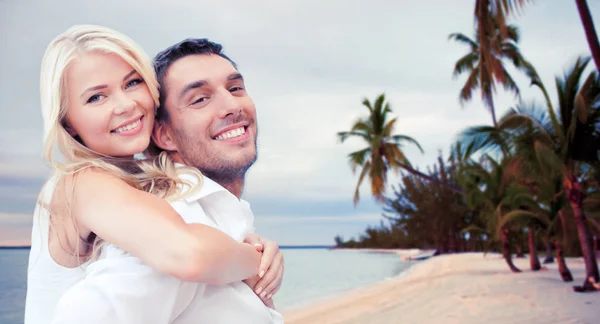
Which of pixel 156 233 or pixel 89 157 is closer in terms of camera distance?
pixel 156 233

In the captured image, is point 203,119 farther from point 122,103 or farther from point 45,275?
point 45,275

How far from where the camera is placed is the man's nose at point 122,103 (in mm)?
1151

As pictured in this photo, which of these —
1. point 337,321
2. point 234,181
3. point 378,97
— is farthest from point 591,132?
point 378,97

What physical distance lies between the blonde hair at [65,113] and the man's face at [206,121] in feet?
0.43

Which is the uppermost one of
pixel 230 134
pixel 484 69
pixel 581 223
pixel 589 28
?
pixel 484 69

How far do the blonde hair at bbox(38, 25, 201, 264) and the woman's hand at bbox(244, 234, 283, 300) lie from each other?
0.66ft

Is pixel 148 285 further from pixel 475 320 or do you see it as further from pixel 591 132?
pixel 591 132

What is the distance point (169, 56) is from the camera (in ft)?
4.57

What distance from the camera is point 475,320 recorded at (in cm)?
751

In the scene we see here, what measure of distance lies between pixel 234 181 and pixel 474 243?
28.2m

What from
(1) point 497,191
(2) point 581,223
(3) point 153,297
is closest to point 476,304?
(2) point 581,223

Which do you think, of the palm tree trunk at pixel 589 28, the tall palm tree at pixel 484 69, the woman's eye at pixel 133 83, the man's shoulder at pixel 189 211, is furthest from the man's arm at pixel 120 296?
the tall palm tree at pixel 484 69

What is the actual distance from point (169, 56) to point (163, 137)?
0.20 m

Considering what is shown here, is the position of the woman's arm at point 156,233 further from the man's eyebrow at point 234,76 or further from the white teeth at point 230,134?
the man's eyebrow at point 234,76
